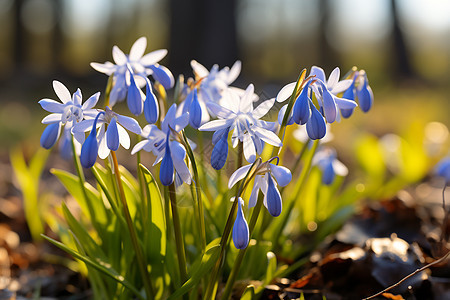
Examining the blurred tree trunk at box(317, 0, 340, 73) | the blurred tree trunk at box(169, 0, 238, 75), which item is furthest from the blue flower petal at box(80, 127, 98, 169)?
the blurred tree trunk at box(317, 0, 340, 73)

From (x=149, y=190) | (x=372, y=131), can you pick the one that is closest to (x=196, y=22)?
(x=372, y=131)

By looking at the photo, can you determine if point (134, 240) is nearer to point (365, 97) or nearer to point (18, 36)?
point (365, 97)

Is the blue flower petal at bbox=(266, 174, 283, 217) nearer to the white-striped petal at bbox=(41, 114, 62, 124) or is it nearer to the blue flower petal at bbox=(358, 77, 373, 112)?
the blue flower petal at bbox=(358, 77, 373, 112)

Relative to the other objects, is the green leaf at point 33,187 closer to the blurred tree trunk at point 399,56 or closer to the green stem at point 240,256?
the green stem at point 240,256

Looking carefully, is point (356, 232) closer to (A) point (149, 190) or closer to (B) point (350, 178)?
(A) point (149, 190)

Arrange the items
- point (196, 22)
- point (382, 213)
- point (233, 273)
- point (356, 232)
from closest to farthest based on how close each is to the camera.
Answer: point (233, 273), point (356, 232), point (382, 213), point (196, 22)

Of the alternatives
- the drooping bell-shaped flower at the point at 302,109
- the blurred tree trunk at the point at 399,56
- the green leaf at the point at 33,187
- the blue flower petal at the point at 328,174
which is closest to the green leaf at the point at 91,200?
the green leaf at the point at 33,187
